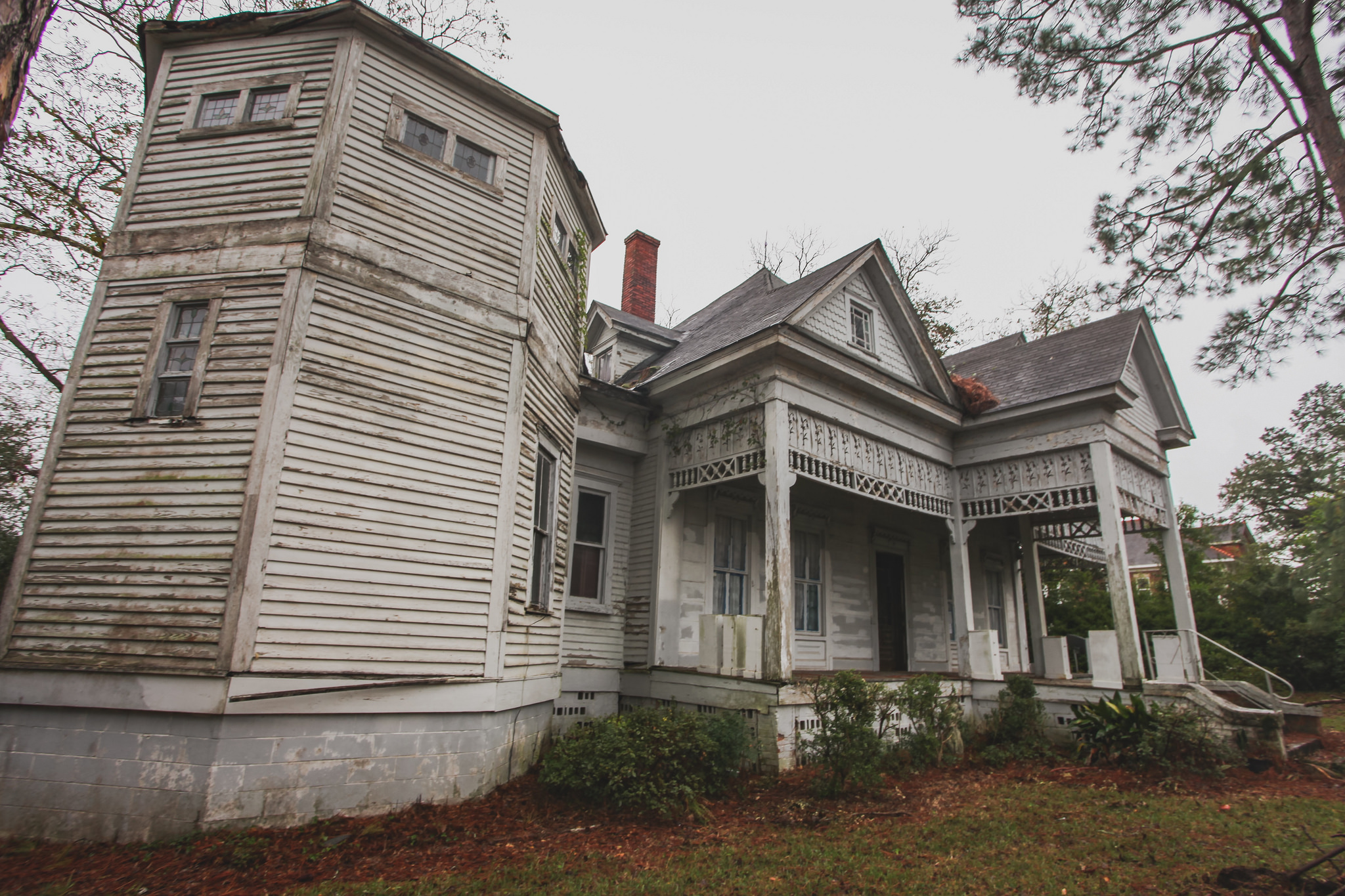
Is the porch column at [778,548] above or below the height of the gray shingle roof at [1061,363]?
below

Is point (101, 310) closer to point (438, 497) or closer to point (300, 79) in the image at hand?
point (300, 79)

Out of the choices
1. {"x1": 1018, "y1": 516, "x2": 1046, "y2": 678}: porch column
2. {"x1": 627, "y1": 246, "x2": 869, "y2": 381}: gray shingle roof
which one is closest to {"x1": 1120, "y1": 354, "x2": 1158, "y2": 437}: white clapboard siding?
{"x1": 1018, "y1": 516, "x2": 1046, "y2": 678}: porch column

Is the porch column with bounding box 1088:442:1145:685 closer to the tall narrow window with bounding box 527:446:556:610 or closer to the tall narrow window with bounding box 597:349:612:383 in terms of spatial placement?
the tall narrow window with bounding box 527:446:556:610

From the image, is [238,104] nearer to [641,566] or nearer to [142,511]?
[142,511]

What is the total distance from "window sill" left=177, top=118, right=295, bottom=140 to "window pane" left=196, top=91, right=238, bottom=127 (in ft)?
0.47

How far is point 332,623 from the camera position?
627 cm

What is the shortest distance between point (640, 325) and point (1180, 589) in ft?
36.9

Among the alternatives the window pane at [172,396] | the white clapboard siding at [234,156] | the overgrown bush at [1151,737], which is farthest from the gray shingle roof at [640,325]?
the overgrown bush at [1151,737]

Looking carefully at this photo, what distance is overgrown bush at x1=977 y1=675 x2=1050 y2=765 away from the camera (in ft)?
32.1

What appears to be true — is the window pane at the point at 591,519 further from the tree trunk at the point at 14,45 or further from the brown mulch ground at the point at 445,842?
the tree trunk at the point at 14,45

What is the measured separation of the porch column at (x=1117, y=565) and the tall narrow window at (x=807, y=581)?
4627 mm

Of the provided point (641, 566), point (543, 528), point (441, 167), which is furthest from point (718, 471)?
point (441, 167)

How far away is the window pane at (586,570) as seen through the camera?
10453 mm

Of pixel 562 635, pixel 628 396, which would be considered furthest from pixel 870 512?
pixel 562 635
